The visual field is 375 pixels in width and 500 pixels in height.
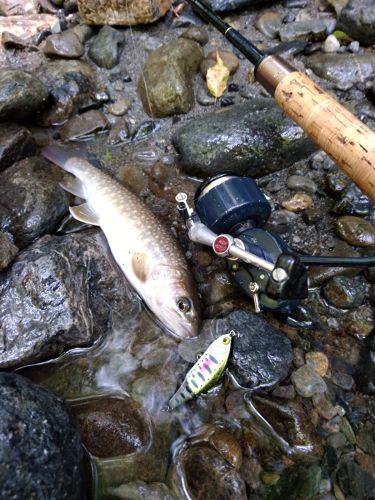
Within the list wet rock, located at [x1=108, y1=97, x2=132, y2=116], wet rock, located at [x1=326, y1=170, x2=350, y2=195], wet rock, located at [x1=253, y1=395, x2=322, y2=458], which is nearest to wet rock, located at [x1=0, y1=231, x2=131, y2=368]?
wet rock, located at [x1=253, y1=395, x2=322, y2=458]

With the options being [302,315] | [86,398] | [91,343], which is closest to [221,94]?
[302,315]

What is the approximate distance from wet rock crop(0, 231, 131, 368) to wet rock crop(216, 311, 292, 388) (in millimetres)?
908

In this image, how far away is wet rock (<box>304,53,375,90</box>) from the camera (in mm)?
4293

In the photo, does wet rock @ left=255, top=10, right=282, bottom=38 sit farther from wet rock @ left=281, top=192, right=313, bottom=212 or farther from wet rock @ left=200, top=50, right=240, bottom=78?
wet rock @ left=281, top=192, right=313, bottom=212

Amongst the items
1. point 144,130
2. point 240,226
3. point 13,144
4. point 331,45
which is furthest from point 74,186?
point 331,45

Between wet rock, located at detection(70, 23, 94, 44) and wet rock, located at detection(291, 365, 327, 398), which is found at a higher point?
wet rock, located at detection(70, 23, 94, 44)

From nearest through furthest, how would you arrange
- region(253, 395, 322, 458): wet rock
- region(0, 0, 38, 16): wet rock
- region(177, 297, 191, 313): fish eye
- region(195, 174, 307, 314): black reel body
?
region(253, 395, 322, 458): wet rock
region(195, 174, 307, 314): black reel body
region(177, 297, 191, 313): fish eye
region(0, 0, 38, 16): wet rock

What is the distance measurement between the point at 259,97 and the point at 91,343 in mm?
2786

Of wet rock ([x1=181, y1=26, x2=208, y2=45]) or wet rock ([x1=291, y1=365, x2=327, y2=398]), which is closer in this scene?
wet rock ([x1=291, y1=365, x2=327, y2=398])

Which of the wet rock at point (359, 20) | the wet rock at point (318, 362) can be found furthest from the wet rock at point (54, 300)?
the wet rock at point (359, 20)

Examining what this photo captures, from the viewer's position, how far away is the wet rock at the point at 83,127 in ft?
14.4

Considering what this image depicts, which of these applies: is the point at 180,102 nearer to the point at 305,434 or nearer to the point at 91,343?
the point at 91,343

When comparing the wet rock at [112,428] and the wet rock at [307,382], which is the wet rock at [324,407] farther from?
the wet rock at [112,428]

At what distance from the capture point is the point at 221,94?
443cm
